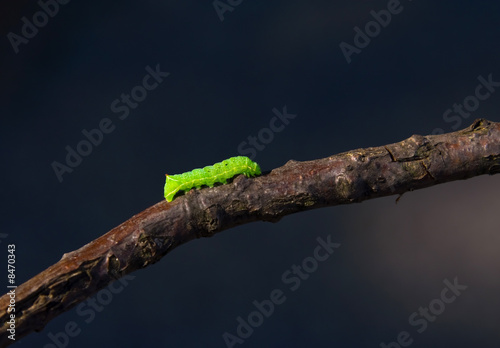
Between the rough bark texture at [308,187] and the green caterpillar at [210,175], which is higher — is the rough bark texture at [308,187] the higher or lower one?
the lower one

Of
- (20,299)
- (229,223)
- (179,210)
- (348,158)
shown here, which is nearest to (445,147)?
(348,158)

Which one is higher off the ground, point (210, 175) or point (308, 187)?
→ point (210, 175)

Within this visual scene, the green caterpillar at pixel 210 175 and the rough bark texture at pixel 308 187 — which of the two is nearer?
the rough bark texture at pixel 308 187

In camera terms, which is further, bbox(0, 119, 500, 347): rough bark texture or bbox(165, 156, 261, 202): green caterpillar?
bbox(165, 156, 261, 202): green caterpillar

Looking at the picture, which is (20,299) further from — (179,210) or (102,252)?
(179,210)
